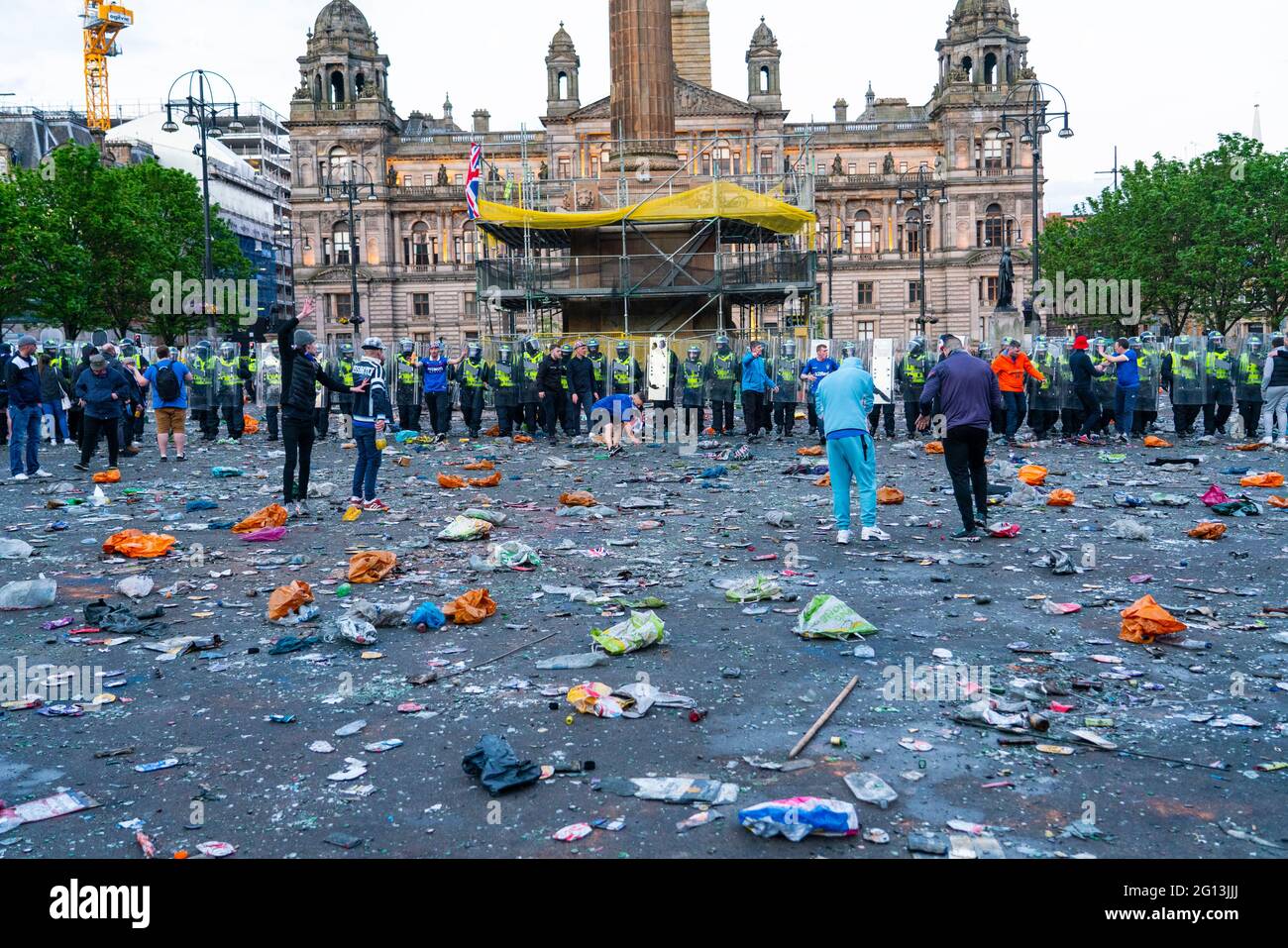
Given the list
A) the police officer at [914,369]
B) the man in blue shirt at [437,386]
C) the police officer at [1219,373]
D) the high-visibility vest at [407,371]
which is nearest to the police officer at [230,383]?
the high-visibility vest at [407,371]

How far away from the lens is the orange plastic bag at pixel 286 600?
25.7 feet

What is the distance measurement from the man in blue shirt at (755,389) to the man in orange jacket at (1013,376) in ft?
13.8

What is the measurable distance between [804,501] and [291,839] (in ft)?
31.2

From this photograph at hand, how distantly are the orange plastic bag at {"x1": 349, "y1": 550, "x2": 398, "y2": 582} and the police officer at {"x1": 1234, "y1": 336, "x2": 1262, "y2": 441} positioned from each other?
15.7 meters

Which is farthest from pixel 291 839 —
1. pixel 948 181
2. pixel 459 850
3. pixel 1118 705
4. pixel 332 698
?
pixel 948 181

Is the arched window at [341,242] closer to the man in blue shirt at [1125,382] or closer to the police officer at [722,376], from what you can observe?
the police officer at [722,376]

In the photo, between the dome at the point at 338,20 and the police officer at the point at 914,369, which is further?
the dome at the point at 338,20

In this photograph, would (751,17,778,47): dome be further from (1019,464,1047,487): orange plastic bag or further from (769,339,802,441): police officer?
(1019,464,1047,487): orange plastic bag

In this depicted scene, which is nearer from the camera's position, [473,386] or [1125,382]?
[1125,382]

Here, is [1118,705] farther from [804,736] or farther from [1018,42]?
[1018,42]

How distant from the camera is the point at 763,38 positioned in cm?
8381

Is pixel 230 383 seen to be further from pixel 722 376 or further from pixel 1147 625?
pixel 1147 625

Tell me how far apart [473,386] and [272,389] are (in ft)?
13.0

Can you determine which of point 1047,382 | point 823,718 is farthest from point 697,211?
point 823,718
